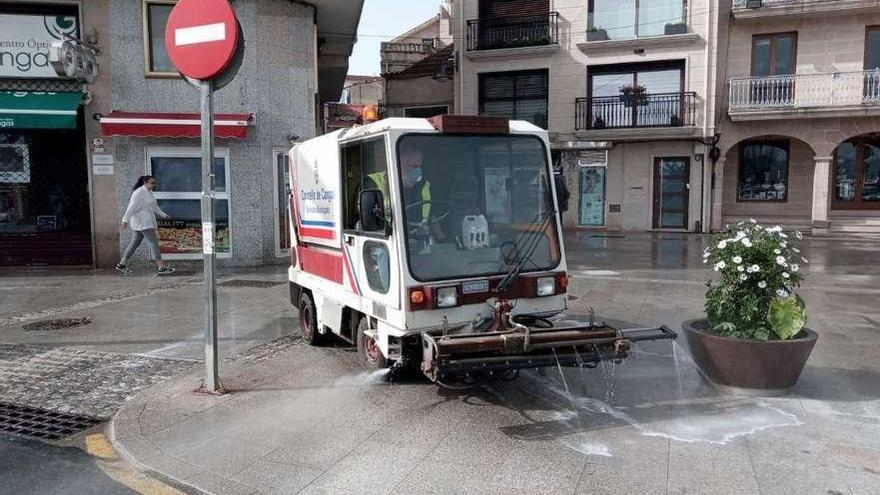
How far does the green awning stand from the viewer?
1177 centimetres

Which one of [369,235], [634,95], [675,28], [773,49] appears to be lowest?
[369,235]

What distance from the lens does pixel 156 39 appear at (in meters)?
12.7

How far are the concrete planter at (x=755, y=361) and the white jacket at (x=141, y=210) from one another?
378 inches

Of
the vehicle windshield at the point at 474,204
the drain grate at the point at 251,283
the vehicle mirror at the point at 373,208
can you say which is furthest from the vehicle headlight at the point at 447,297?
the drain grate at the point at 251,283

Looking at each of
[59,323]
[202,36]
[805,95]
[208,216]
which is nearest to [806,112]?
[805,95]

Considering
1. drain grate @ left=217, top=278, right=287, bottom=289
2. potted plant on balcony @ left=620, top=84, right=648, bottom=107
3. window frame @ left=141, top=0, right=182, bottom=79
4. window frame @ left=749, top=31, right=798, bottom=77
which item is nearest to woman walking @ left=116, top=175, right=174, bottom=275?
drain grate @ left=217, top=278, right=287, bottom=289

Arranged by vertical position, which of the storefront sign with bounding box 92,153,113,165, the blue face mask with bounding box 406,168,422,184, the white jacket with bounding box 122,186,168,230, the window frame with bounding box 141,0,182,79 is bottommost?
the white jacket with bounding box 122,186,168,230

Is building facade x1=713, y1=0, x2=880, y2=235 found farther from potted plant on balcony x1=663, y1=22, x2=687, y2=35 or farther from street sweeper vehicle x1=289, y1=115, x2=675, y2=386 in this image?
street sweeper vehicle x1=289, y1=115, x2=675, y2=386

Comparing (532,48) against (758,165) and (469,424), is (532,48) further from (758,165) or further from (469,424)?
(469,424)

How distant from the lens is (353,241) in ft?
18.9

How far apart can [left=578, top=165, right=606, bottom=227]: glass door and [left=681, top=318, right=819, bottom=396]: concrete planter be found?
62.6ft

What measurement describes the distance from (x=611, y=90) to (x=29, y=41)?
17.7m

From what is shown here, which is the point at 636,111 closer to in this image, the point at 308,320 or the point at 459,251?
the point at 308,320

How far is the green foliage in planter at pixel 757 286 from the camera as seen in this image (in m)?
5.29
